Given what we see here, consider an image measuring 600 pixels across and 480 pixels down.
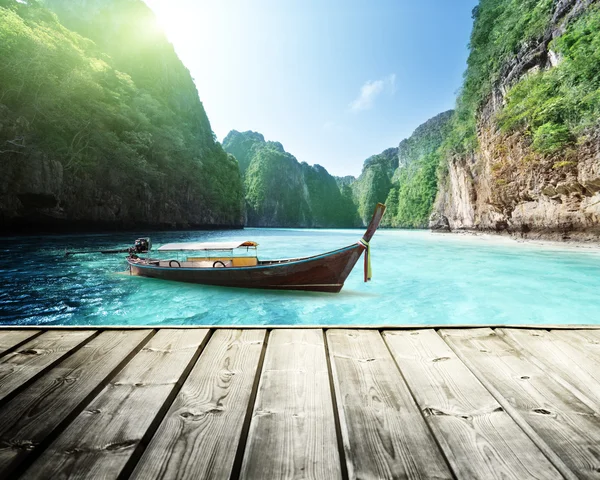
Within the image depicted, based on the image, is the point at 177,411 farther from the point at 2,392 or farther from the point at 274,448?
the point at 2,392

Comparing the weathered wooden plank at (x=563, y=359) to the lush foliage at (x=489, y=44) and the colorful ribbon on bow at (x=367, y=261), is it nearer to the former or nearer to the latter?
the colorful ribbon on bow at (x=367, y=261)

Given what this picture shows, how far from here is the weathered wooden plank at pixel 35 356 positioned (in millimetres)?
1307

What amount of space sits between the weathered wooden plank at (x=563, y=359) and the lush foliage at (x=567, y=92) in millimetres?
18806

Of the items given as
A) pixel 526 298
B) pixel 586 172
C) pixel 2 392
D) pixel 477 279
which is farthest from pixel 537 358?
pixel 586 172

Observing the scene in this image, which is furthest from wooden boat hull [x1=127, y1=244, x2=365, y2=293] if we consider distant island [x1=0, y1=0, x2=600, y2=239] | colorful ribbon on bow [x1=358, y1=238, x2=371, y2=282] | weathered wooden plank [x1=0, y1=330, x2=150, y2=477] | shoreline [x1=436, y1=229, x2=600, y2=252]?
shoreline [x1=436, y1=229, x2=600, y2=252]

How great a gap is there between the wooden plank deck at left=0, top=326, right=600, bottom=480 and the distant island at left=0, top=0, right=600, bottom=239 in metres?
18.8

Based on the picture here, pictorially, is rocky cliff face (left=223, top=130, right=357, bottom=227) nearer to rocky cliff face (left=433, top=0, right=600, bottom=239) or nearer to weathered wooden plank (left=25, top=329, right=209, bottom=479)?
rocky cliff face (left=433, top=0, right=600, bottom=239)

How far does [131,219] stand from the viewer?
29.3m

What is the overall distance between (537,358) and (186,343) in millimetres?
2030

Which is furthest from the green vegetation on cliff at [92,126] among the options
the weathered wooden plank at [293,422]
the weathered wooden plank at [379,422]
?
the weathered wooden plank at [379,422]

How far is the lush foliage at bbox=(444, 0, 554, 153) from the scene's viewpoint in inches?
770

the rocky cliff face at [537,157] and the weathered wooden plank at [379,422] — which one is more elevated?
the rocky cliff face at [537,157]

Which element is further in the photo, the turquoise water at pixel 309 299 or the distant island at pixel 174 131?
the distant island at pixel 174 131

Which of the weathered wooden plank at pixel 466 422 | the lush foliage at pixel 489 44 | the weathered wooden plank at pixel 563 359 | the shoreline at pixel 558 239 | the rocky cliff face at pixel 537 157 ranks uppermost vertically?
the lush foliage at pixel 489 44
